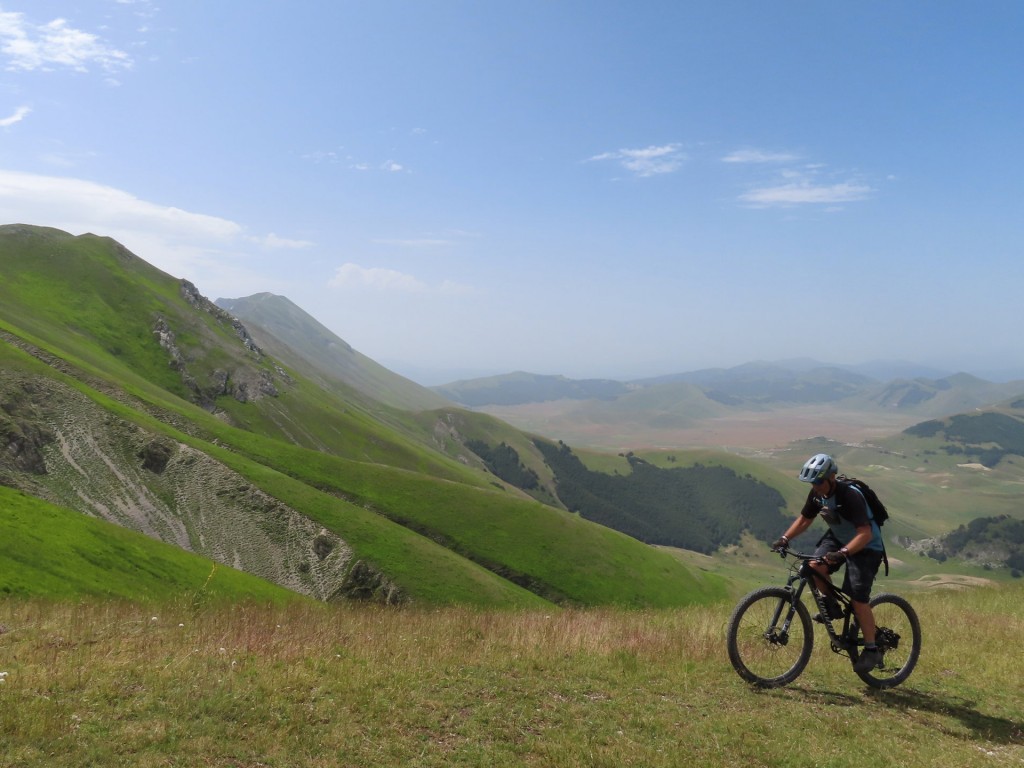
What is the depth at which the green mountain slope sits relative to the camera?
169 feet

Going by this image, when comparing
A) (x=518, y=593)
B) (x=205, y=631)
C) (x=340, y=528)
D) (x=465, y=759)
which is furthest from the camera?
(x=518, y=593)

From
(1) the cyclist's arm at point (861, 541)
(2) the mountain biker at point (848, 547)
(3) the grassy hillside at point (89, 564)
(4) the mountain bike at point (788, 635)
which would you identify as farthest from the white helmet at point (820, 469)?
(3) the grassy hillside at point (89, 564)

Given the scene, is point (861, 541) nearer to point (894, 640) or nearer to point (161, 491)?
point (894, 640)

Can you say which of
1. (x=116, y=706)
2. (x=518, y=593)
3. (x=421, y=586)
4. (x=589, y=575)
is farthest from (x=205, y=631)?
(x=589, y=575)

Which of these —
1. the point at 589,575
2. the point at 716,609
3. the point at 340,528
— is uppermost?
the point at 716,609

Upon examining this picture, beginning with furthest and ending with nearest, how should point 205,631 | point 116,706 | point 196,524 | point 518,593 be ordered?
1. point 518,593
2. point 196,524
3. point 205,631
4. point 116,706

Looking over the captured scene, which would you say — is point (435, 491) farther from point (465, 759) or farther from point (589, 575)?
point (465, 759)

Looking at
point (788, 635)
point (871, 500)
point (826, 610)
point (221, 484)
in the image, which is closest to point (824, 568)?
point (826, 610)

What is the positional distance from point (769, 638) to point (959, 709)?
3.46m

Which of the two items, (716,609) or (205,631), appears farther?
(716,609)

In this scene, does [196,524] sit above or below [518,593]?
above

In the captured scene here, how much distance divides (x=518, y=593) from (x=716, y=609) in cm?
4496

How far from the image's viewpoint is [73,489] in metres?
48.3

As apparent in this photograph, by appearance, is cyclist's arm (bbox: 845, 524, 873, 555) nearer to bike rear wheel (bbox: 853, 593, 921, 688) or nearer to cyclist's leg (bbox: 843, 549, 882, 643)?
cyclist's leg (bbox: 843, 549, 882, 643)
